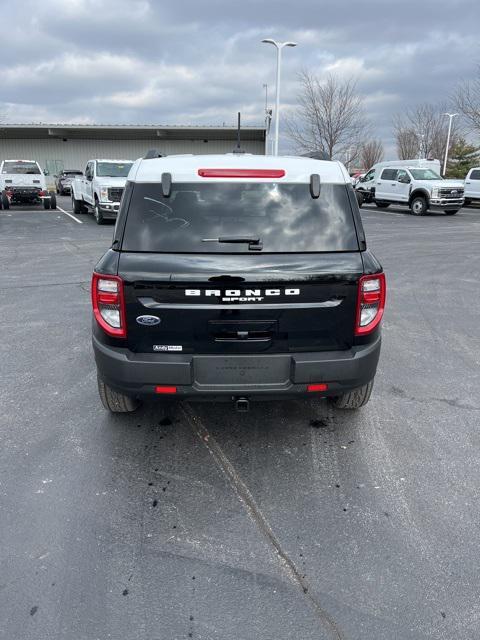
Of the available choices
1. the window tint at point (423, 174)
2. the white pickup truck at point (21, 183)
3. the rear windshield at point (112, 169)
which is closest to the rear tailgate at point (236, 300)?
the rear windshield at point (112, 169)

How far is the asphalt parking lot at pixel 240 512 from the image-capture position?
2230mm

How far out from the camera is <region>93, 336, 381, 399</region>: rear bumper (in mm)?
3094

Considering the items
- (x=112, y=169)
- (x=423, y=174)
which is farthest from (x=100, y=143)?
(x=423, y=174)

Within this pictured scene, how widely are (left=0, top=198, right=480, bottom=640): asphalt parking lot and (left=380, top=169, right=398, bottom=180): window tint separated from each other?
20508 mm

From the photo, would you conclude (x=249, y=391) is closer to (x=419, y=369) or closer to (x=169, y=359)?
(x=169, y=359)

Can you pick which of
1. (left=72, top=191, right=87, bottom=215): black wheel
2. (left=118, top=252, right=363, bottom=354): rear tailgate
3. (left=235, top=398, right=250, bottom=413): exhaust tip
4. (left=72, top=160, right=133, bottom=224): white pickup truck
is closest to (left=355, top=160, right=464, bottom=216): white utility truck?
(left=72, top=160, right=133, bottom=224): white pickup truck

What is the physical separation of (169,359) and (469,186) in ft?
87.3

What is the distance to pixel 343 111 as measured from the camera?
3678 centimetres

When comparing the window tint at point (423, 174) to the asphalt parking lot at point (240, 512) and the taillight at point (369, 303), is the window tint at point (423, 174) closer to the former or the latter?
the asphalt parking lot at point (240, 512)

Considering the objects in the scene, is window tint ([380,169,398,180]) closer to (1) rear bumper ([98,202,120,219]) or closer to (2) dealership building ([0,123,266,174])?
(1) rear bumper ([98,202,120,219])

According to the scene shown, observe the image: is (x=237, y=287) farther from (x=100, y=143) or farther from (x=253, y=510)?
→ (x=100, y=143)

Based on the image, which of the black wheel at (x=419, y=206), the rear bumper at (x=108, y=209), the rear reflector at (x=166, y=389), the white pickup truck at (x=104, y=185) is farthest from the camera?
the black wheel at (x=419, y=206)

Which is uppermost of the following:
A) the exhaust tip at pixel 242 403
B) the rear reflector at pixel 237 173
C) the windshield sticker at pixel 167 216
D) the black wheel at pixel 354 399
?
the rear reflector at pixel 237 173

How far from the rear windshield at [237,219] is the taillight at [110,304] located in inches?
9.9
